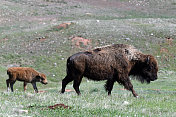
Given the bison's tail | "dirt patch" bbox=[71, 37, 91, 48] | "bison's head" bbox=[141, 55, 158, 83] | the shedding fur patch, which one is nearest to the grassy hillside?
"dirt patch" bbox=[71, 37, 91, 48]

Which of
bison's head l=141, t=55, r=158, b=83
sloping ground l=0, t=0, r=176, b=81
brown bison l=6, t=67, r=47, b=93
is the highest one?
bison's head l=141, t=55, r=158, b=83

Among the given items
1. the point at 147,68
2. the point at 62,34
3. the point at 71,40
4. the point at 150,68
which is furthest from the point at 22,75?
the point at 62,34

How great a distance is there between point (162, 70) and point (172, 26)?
10.3 m

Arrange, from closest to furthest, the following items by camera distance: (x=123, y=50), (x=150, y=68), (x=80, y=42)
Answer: (x=123, y=50), (x=150, y=68), (x=80, y=42)

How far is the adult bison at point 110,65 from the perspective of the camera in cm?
1176

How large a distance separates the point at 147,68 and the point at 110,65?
Result: 1.77m

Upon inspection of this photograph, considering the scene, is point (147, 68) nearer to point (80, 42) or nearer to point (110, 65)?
point (110, 65)

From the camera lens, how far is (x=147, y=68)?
42.6ft

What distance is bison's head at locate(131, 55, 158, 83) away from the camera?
12.9m

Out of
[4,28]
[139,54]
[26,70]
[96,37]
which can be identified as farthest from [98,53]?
[4,28]

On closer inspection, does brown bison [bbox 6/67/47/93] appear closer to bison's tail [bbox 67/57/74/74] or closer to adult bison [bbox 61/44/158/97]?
adult bison [bbox 61/44/158/97]

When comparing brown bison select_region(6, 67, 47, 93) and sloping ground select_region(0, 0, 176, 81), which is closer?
brown bison select_region(6, 67, 47, 93)

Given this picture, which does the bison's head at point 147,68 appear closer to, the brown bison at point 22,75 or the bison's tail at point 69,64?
the bison's tail at point 69,64

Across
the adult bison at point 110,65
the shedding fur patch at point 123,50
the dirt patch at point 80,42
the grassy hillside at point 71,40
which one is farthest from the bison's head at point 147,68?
the dirt patch at point 80,42
